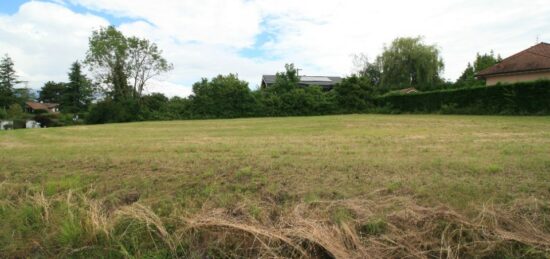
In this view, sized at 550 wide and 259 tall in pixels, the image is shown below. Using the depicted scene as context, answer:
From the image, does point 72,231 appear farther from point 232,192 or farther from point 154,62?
point 154,62

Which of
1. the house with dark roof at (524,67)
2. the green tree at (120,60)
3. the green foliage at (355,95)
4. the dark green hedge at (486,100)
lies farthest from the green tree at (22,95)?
the house with dark roof at (524,67)

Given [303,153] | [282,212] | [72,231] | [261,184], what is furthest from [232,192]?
[303,153]

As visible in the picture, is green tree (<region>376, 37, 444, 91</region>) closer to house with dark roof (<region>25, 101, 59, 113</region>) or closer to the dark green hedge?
the dark green hedge

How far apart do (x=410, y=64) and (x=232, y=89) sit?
20705 millimetres

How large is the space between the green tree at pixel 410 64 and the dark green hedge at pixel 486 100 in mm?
12086

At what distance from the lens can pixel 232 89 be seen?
27.8 m

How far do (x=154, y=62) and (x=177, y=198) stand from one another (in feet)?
118

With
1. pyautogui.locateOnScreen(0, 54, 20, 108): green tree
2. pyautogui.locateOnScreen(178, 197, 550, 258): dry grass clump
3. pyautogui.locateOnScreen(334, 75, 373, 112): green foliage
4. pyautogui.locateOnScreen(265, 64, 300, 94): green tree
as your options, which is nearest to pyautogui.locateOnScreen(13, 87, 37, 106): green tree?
pyautogui.locateOnScreen(0, 54, 20, 108): green tree

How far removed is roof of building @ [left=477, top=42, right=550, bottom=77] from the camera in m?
21.0

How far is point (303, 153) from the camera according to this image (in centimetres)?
572

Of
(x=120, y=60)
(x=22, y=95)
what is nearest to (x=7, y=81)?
(x=22, y=95)

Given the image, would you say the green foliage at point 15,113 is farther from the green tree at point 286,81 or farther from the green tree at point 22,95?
the green tree at point 286,81

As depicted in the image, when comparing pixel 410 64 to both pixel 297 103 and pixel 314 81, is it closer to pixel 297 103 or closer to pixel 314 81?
pixel 314 81

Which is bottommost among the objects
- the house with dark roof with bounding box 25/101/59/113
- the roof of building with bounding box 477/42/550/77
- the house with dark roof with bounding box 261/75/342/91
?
the house with dark roof with bounding box 25/101/59/113
